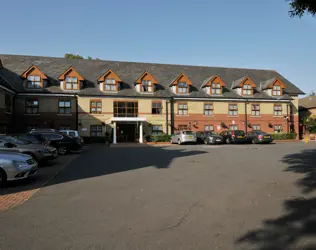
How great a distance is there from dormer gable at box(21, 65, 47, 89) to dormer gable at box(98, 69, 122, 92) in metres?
6.32

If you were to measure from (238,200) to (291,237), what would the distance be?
2.18m

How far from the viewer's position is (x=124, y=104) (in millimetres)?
33188

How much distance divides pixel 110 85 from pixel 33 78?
28.0 ft

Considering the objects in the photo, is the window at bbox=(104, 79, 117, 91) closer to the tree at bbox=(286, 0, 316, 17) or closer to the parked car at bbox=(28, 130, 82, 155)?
the parked car at bbox=(28, 130, 82, 155)

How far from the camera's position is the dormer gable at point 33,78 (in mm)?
30725

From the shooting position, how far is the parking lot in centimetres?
410

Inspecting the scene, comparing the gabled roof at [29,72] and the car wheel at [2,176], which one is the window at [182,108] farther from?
the car wheel at [2,176]

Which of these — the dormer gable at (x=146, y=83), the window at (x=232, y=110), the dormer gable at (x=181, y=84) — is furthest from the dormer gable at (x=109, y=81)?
the window at (x=232, y=110)

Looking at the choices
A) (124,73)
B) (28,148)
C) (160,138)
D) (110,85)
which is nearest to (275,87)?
(160,138)

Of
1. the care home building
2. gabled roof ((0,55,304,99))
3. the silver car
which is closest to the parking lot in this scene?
the silver car

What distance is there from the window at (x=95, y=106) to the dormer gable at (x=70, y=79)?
238 centimetres

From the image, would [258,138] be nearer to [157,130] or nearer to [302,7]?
[157,130]

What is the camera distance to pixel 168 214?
211 inches

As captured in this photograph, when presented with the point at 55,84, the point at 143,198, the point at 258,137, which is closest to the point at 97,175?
the point at 143,198
